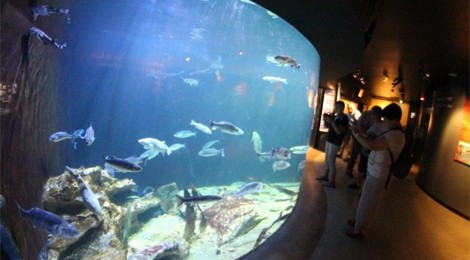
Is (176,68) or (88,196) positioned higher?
(176,68)

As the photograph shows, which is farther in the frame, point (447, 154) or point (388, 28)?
point (447, 154)

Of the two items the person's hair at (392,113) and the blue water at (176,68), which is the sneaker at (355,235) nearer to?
the person's hair at (392,113)

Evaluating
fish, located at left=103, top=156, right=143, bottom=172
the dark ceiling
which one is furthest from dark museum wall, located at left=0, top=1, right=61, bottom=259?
the dark ceiling

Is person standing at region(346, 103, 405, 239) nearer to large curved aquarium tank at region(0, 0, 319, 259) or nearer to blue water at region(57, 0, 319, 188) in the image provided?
large curved aquarium tank at region(0, 0, 319, 259)

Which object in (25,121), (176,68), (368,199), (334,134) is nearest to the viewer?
(25,121)

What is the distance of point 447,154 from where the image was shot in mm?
8383

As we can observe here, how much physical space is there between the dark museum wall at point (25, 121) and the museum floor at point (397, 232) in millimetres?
3501

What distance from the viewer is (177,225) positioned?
6.11 metres

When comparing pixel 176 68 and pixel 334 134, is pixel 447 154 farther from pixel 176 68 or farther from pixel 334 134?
pixel 176 68

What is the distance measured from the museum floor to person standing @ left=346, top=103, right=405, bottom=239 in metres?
0.52

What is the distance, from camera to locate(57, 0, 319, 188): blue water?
6.20 metres

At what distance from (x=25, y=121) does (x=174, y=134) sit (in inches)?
145

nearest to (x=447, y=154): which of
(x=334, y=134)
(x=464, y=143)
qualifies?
(x=464, y=143)

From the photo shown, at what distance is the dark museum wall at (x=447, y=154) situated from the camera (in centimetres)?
729
